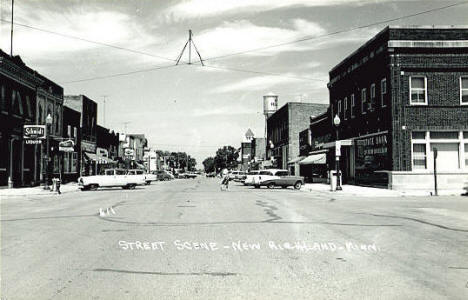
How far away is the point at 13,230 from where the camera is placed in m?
12.5

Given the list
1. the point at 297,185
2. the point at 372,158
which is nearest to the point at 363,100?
the point at 372,158

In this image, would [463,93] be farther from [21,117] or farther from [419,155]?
[21,117]

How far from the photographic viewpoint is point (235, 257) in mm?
8734

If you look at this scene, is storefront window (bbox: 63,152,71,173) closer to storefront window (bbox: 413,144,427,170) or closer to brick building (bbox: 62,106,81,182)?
brick building (bbox: 62,106,81,182)

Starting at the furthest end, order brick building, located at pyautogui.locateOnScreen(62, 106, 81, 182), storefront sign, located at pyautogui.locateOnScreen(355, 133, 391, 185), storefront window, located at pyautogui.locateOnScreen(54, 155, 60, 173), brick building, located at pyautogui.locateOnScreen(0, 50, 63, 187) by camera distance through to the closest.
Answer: brick building, located at pyautogui.locateOnScreen(62, 106, 81, 182)
storefront window, located at pyautogui.locateOnScreen(54, 155, 60, 173)
brick building, located at pyautogui.locateOnScreen(0, 50, 63, 187)
storefront sign, located at pyautogui.locateOnScreen(355, 133, 391, 185)

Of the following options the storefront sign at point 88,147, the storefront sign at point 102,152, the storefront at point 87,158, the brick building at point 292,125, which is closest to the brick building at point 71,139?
the storefront sign at point 88,147

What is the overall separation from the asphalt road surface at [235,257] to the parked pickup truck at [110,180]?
869 inches

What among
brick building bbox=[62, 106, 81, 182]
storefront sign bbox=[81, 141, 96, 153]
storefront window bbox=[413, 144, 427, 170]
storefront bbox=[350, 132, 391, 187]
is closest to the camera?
storefront window bbox=[413, 144, 427, 170]

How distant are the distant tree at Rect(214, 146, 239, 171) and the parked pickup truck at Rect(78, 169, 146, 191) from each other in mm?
124023

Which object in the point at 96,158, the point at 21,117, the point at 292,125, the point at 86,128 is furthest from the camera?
the point at 292,125

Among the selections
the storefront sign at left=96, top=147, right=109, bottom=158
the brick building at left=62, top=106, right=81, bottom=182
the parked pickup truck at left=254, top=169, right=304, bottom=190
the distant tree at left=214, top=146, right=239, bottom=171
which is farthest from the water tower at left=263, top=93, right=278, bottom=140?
the distant tree at left=214, top=146, right=239, bottom=171

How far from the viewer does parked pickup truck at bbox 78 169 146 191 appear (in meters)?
36.9

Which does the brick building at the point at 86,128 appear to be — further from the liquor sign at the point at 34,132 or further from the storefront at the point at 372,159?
the storefront at the point at 372,159

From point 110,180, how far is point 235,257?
30.5 m
